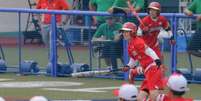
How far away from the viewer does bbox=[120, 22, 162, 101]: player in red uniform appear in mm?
13852

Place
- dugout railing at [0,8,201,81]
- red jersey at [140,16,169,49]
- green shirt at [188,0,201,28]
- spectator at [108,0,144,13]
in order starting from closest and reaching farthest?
red jersey at [140,16,169,49], green shirt at [188,0,201,28], dugout railing at [0,8,201,81], spectator at [108,0,144,13]

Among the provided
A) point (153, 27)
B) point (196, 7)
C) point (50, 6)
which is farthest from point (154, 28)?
point (50, 6)

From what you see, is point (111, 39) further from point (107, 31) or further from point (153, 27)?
point (153, 27)

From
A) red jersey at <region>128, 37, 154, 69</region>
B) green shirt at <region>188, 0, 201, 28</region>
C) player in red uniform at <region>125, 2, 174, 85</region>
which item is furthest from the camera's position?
green shirt at <region>188, 0, 201, 28</region>

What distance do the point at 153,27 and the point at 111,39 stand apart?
3518 millimetres

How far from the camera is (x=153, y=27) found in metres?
16.0

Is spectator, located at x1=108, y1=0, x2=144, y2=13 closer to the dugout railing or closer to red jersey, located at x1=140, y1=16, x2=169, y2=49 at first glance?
the dugout railing

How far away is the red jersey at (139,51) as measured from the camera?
14148mm

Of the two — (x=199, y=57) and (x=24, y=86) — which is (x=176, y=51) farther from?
(x=24, y=86)

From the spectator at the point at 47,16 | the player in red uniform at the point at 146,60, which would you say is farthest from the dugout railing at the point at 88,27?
the player in red uniform at the point at 146,60

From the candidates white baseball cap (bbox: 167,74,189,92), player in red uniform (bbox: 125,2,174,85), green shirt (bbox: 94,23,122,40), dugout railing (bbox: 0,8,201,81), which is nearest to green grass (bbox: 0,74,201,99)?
dugout railing (bbox: 0,8,201,81)

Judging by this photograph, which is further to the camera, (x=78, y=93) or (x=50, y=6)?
(x=50, y=6)

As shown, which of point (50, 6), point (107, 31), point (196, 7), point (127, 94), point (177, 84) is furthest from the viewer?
point (50, 6)

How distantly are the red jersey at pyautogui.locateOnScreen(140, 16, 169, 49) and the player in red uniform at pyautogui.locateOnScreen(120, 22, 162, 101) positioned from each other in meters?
1.56
